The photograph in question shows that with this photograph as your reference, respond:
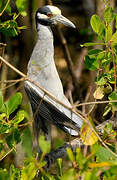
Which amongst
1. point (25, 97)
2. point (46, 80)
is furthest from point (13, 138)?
point (25, 97)

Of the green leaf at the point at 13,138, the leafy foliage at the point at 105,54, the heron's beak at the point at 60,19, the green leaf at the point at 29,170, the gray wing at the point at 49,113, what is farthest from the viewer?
the heron's beak at the point at 60,19

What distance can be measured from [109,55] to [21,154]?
196cm

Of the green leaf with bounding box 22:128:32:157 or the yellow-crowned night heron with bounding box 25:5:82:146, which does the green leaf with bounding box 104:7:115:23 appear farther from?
the green leaf with bounding box 22:128:32:157

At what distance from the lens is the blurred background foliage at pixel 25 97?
1.01m

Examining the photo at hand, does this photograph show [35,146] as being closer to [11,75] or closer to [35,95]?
[35,95]

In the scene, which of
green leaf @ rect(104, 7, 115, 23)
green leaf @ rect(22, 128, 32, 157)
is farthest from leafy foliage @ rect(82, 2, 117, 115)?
green leaf @ rect(22, 128, 32, 157)

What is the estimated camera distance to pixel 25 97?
3.49 meters

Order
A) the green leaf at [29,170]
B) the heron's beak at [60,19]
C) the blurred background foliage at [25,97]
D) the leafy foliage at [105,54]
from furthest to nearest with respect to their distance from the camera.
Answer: the heron's beak at [60,19] < the leafy foliage at [105,54] < the green leaf at [29,170] < the blurred background foliage at [25,97]

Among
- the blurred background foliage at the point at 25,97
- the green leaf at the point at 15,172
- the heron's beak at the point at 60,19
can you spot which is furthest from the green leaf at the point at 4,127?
the heron's beak at the point at 60,19

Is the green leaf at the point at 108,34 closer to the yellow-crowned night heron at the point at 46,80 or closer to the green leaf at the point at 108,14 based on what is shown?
the green leaf at the point at 108,14

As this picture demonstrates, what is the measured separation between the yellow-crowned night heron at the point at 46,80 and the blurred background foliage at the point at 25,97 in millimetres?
95

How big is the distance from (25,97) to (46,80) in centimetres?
136

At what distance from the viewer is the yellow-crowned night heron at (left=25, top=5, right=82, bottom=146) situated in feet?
6.57

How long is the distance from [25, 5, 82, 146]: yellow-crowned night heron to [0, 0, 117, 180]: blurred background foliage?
3.7 inches
